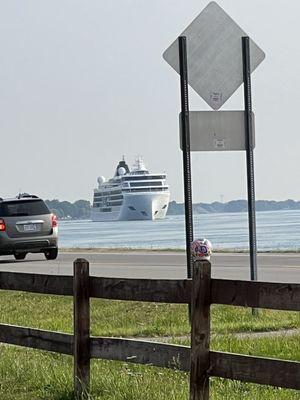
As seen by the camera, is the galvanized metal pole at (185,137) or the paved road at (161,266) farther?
the paved road at (161,266)

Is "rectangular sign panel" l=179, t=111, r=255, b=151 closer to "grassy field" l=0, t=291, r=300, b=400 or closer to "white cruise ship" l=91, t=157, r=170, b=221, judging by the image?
"grassy field" l=0, t=291, r=300, b=400

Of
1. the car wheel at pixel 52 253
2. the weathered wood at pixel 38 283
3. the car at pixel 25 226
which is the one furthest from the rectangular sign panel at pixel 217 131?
the car wheel at pixel 52 253

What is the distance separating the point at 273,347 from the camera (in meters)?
11.2

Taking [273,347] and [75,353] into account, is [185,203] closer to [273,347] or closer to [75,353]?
[273,347]

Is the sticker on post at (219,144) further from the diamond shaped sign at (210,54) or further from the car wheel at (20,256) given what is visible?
the car wheel at (20,256)

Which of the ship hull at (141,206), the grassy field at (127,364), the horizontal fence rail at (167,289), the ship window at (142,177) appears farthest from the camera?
the ship hull at (141,206)

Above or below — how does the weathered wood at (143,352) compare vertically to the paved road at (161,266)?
below

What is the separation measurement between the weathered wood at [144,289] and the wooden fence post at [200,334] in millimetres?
244

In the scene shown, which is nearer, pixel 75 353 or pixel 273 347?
pixel 75 353

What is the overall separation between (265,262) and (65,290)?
18347 mm

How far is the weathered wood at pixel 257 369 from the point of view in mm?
7004

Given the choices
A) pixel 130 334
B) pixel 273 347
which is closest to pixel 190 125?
pixel 130 334

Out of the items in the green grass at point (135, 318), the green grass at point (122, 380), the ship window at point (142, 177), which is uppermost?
the ship window at point (142, 177)

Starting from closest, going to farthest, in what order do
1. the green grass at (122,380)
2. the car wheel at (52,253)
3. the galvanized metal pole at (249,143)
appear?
the green grass at (122,380) < the galvanized metal pole at (249,143) < the car wheel at (52,253)
